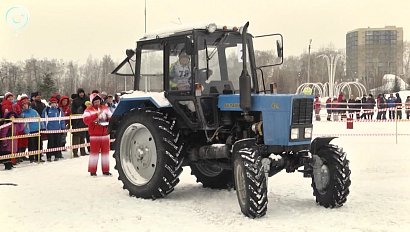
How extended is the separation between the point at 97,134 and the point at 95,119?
336 millimetres

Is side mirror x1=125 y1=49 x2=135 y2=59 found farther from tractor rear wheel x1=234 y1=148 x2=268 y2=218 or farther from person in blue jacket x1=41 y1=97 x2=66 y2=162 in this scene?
person in blue jacket x1=41 y1=97 x2=66 y2=162

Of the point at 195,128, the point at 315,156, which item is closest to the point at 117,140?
the point at 195,128

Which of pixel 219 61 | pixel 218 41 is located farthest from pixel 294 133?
pixel 218 41

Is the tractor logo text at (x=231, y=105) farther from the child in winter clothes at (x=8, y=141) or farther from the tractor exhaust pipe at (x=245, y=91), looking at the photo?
the child in winter clothes at (x=8, y=141)

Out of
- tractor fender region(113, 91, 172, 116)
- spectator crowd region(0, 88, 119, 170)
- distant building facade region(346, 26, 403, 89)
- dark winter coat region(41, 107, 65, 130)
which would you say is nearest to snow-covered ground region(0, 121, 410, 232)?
tractor fender region(113, 91, 172, 116)

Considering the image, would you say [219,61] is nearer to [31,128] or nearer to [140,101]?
[140,101]

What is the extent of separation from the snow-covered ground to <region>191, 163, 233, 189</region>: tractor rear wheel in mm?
172

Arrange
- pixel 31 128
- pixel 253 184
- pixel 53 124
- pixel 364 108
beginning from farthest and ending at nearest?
pixel 364 108 < pixel 53 124 < pixel 31 128 < pixel 253 184

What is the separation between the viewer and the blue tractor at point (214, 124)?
21.7 feet

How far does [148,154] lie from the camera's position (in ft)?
26.2

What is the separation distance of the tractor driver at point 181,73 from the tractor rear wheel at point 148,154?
517 mm

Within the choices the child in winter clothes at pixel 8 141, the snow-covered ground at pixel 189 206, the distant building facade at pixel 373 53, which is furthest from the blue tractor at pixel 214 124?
the distant building facade at pixel 373 53

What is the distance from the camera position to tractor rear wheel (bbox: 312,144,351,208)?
6758 millimetres

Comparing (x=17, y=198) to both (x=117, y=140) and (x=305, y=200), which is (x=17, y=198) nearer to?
(x=117, y=140)
